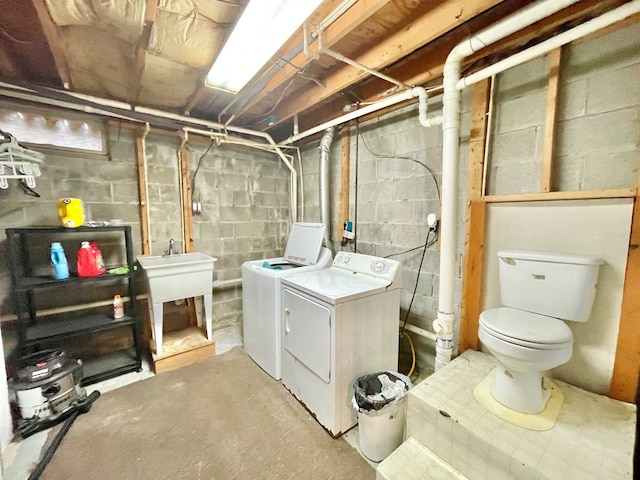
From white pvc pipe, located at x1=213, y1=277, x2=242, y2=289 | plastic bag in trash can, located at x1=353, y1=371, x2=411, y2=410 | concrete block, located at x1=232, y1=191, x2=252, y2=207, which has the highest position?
concrete block, located at x1=232, y1=191, x2=252, y2=207

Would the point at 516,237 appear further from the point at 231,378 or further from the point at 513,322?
the point at 231,378

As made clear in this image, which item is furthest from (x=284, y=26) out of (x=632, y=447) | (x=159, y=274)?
(x=632, y=447)

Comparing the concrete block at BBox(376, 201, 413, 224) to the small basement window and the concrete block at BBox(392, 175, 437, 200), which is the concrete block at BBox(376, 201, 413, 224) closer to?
the concrete block at BBox(392, 175, 437, 200)

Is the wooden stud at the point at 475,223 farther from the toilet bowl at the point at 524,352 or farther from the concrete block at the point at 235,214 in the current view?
the concrete block at the point at 235,214

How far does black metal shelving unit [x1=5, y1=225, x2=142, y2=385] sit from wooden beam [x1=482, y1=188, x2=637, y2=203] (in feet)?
8.98

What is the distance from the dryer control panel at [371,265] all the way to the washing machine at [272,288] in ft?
0.73

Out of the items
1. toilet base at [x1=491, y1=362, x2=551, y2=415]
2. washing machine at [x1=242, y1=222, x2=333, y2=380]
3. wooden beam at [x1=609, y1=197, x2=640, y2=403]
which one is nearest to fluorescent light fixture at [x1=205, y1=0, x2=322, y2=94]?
washing machine at [x1=242, y1=222, x2=333, y2=380]

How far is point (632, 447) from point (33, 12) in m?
3.43

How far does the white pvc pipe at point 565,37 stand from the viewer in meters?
1.08

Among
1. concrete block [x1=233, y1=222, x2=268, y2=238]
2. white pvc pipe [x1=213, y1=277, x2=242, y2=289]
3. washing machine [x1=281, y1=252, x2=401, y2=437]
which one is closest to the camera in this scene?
washing machine [x1=281, y1=252, x2=401, y2=437]

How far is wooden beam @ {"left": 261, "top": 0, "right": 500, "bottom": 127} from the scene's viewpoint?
1.33m

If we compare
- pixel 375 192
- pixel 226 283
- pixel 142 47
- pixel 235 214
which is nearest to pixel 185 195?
pixel 235 214

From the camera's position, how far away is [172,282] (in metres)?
2.24

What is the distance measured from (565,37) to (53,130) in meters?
3.45
